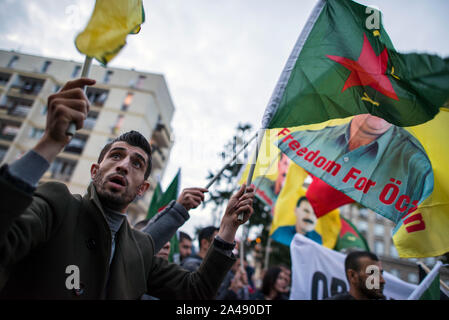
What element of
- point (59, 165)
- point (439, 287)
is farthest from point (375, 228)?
point (439, 287)

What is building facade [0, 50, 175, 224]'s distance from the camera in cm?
2478

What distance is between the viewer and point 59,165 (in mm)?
28438

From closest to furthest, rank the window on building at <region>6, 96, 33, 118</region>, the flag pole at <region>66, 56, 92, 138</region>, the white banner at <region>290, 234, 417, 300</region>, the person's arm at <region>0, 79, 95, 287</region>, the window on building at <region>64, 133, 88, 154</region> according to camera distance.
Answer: the person's arm at <region>0, 79, 95, 287</region>, the flag pole at <region>66, 56, 92, 138</region>, the white banner at <region>290, 234, 417, 300</region>, the window on building at <region>6, 96, 33, 118</region>, the window on building at <region>64, 133, 88, 154</region>

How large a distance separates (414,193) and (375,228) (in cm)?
5299

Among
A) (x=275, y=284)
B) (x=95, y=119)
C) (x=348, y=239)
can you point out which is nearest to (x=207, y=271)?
(x=275, y=284)

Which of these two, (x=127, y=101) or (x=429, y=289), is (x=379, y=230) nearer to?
(x=127, y=101)

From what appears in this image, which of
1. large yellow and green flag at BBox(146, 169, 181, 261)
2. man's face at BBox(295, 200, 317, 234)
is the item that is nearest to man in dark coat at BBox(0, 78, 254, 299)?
large yellow and green flag at BBox(146, 169, 181, 261)

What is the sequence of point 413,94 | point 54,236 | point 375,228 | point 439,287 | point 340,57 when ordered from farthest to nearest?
point 375,228
point 439,287
point 340,57
point 413,94
point 54,236

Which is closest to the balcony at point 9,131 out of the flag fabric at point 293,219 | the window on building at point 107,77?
the window on building at point 107,77

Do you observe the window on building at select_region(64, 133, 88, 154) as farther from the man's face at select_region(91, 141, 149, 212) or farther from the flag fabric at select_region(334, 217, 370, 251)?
the man's face at select_region(91, 141, 149, 212)

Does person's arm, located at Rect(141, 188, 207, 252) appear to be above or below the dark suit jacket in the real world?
above

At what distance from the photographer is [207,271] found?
181 centimetres

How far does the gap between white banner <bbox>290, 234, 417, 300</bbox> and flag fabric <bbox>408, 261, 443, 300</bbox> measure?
122 cm

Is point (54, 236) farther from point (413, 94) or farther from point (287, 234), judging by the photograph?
point (287, 234)
